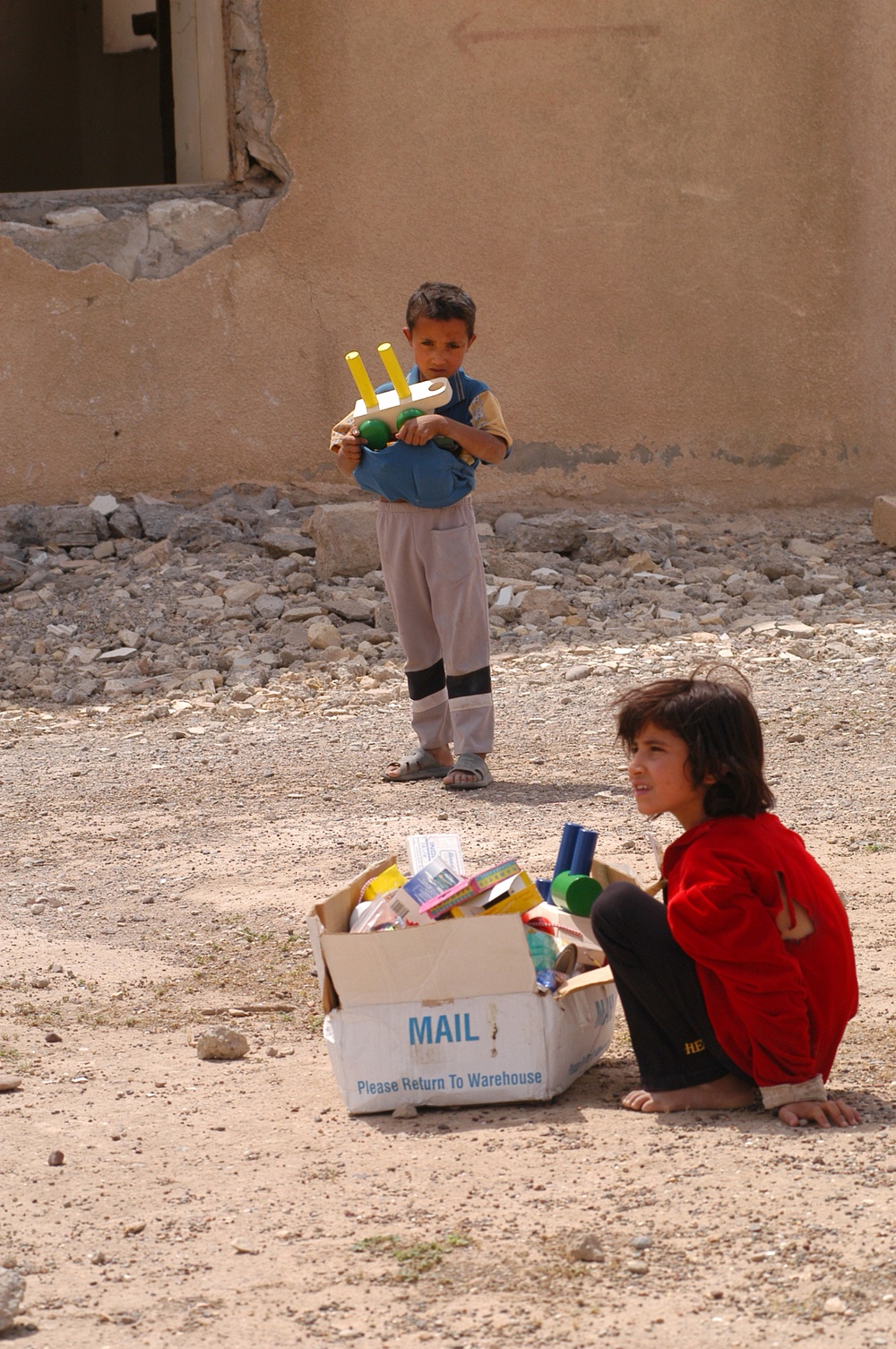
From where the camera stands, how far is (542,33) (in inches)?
305

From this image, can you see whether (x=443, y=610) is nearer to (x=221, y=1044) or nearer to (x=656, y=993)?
(x=221, y=1044)

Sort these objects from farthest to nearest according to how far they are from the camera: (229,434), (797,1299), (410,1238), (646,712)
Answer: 1. (229,434)
2. (646,712)
3. (410,1238)
4. (797,1299)

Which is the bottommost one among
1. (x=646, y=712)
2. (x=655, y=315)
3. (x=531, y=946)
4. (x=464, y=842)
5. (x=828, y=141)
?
(x=464, y=842)

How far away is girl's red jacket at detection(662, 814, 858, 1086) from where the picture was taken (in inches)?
90.6

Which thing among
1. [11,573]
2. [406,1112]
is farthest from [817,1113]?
[11,573]

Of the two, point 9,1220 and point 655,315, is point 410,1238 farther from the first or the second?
point 655,315

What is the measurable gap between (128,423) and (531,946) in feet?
18.2

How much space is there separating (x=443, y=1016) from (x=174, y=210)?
19.5ft

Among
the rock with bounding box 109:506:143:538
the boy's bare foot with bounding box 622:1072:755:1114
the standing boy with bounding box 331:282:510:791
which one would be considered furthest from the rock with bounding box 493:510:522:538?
the boy's bare foot with bounding box 622:1072:755:1114

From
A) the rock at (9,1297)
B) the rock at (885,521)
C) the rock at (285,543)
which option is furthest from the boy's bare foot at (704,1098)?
the rock at (885,521)

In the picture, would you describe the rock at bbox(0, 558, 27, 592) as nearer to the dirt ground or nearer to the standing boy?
the dirt ground

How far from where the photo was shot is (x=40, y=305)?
24.4ft

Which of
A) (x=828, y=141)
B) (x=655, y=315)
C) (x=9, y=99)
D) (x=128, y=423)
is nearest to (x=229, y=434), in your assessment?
(x=128, y=423)

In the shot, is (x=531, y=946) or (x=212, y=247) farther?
(x=212, y=247)
